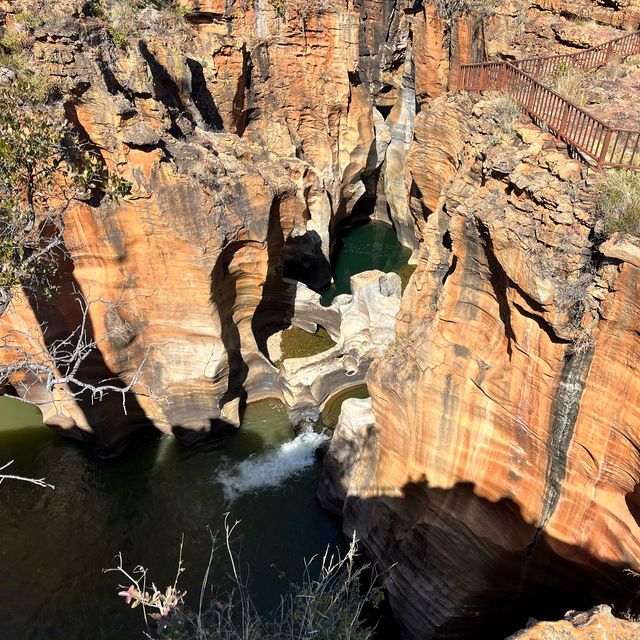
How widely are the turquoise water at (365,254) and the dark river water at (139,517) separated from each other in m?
7.04

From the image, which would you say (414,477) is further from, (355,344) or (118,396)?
(118,396)

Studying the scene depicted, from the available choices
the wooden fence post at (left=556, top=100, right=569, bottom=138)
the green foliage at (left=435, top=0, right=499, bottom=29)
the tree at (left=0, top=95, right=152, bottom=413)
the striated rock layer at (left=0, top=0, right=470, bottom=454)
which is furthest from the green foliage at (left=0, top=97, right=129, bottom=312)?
the green foliage at (left=435, top=0, right=499, bottom=29)

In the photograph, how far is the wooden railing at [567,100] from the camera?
22.6 feet

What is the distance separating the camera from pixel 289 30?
736 inches

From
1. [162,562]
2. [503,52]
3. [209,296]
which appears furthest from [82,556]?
[503,52]

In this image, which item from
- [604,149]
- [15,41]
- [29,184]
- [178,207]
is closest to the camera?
[604,149]

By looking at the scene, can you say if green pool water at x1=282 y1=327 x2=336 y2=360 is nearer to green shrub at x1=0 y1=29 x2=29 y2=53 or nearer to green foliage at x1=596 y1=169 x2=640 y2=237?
green shrub at x1=0 y1=29 x2=29 y2=53

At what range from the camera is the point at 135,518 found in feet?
40.4

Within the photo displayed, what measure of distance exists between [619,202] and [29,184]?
8006 millimetres

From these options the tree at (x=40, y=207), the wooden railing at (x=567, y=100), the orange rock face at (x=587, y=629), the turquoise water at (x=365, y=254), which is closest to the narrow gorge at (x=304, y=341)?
the orange rock face at (x=587, y=629)

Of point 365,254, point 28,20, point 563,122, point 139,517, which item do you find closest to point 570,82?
point 563,122

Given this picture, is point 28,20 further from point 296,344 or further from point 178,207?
point 296,344

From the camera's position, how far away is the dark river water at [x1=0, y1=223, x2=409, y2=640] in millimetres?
10617

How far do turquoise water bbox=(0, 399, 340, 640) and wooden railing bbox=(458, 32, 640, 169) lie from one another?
902 cm
